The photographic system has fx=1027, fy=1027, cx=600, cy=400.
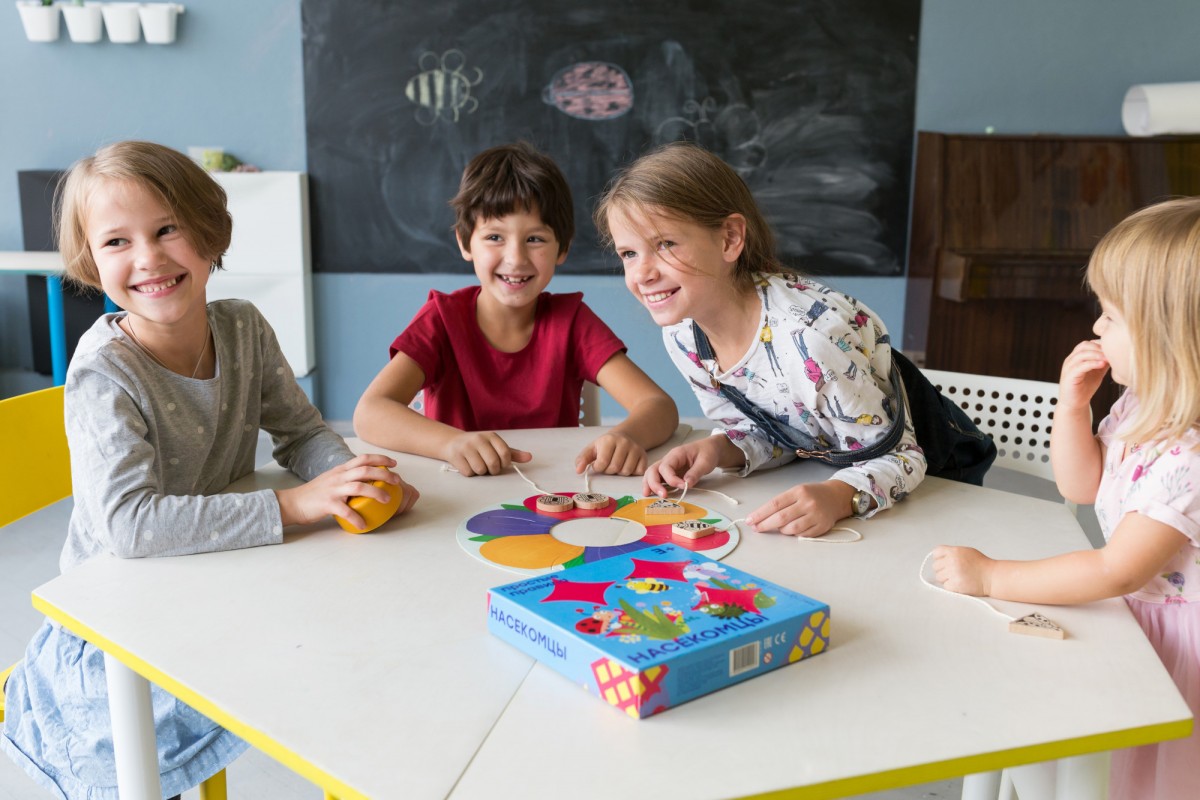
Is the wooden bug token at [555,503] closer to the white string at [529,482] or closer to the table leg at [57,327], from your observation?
the white string at [529,482]

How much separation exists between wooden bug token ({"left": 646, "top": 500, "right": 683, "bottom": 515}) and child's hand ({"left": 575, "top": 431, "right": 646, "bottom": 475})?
0.18m

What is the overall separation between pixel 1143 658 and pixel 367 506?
2.56ft

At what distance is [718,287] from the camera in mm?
1403

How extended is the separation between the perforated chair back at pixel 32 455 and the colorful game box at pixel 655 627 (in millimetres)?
761

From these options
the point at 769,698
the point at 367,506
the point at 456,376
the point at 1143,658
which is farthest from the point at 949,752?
the point at 456,376

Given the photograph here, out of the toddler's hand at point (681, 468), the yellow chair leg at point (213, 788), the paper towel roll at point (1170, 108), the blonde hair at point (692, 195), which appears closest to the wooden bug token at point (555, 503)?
the toddler's hand at point (681, 468)

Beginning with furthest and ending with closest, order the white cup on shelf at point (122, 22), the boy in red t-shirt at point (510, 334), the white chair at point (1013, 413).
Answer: the white cup on shelf at point (122, 22) → the boy in red t-shirt at point (510, 334) → the white chair at point (1013, 413)

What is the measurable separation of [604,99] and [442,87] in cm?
61

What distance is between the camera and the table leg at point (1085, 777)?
0.82 metres

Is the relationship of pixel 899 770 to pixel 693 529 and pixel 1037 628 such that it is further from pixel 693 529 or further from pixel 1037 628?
pixel 693 529

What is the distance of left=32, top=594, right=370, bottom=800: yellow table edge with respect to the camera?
0.70 metres

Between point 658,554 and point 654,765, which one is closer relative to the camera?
point 654,765

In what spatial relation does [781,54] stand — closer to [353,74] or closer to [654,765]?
[353,74]

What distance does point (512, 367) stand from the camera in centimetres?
188
